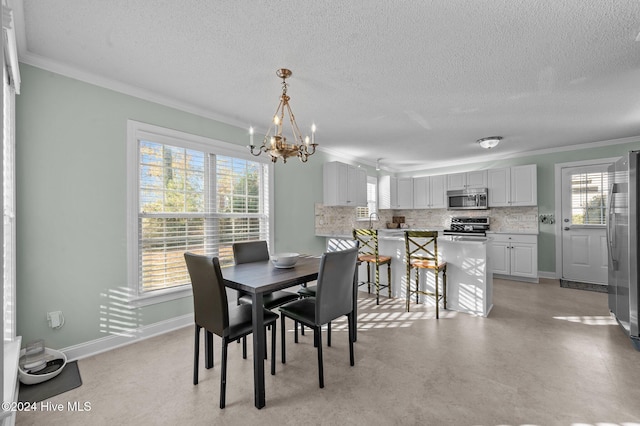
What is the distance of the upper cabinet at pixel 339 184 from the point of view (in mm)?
4844

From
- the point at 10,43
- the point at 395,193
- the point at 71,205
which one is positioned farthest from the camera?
the point at 395,193

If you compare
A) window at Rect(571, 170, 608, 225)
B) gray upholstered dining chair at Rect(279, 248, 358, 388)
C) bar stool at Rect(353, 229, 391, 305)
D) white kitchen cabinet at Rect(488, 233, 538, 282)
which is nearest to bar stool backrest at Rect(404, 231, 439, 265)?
bar stool at Rect(353, 229, 391, 305)

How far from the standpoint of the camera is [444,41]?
2.05m

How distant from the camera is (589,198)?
484 cm

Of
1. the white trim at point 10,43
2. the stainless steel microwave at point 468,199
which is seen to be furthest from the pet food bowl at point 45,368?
the stainless steel microwave at point 468,199

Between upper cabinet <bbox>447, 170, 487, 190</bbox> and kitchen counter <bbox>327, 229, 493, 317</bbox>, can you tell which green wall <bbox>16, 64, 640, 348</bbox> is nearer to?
kitchen counter <bbox>327, 229, 493, 317</bbox>

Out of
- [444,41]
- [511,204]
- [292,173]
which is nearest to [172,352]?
[292,173]

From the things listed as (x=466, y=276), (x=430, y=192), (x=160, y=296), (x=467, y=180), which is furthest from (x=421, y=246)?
(x=430, y=192)

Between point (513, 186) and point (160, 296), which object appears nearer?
point (160, 296)

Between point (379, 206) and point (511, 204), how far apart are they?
2.53 meters

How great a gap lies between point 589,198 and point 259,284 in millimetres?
5751

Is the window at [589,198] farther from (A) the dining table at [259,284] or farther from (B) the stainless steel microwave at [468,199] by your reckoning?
(A) the dining table at [259,284]

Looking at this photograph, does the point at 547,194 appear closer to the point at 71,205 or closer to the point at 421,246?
the point at 421,246

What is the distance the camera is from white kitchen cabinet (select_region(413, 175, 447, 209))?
6281mm
